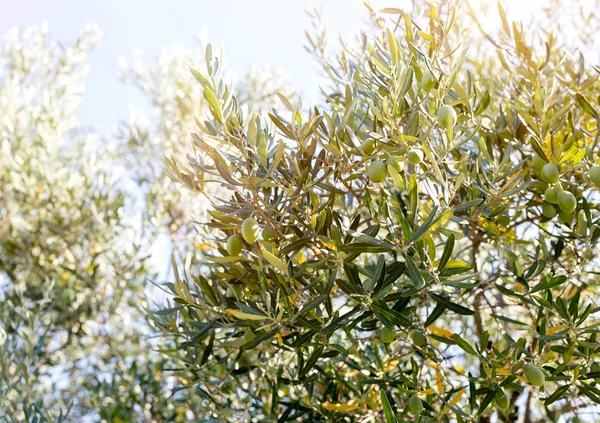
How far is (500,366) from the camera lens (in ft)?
6.02

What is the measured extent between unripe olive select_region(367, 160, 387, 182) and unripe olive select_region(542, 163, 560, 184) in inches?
21.9

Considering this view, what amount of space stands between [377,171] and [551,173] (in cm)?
59

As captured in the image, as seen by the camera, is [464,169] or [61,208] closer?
[464,169]

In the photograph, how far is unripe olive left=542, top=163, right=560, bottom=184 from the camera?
1852mm

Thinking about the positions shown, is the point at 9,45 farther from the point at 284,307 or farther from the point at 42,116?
the point at 284,307

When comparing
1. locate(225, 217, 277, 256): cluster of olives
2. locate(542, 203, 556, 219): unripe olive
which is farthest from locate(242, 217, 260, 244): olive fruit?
locate(542, 203, 556, 219): unripe olive

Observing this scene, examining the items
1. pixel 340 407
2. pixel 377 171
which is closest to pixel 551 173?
pixel 377 171

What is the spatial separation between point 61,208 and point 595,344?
4.31m

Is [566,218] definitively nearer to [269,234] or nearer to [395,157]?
[395,157]

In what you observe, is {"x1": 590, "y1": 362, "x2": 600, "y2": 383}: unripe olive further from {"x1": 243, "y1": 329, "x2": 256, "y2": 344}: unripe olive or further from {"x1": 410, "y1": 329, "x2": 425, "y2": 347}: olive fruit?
{"x1": 243, "y1": 329, "x2": 256, "y2": 344}: unripe olive

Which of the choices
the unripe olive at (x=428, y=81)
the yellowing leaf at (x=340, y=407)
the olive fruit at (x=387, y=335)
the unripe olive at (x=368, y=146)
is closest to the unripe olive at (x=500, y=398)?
the olive fruit at (x=387, y=335)

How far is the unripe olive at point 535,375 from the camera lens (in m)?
1.71

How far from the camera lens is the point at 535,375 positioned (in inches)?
67.8

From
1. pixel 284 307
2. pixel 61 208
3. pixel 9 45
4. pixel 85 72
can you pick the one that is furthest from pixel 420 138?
pixel 9 45
